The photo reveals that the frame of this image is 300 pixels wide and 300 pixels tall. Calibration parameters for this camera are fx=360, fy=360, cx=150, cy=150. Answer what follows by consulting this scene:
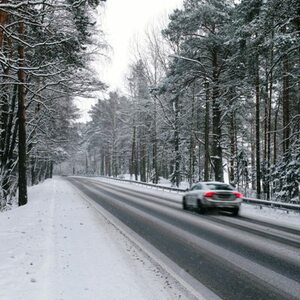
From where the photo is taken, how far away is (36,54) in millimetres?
15953

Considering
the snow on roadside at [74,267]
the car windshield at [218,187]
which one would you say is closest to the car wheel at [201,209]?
the car windshield at [218,187]

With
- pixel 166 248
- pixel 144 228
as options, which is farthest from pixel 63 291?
pixel 144 228

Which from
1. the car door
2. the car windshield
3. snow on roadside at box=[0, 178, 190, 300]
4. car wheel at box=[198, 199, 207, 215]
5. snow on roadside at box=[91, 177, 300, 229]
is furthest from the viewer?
the car door

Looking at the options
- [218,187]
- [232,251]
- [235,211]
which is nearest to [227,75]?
[218,187]

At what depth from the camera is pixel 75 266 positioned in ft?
21.7

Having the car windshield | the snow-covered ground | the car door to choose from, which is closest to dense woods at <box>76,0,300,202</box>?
the car windshield

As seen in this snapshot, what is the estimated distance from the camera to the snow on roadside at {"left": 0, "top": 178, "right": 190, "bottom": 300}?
205 inches

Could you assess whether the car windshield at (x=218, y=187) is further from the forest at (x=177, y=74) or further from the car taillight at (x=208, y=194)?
the forest at (x=177, y=74)

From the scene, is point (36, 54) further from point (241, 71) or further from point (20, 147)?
point (241, 71)

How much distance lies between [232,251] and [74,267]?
363cm

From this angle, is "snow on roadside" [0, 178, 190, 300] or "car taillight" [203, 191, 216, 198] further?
"car taillight" [203, 191, 216, 198]

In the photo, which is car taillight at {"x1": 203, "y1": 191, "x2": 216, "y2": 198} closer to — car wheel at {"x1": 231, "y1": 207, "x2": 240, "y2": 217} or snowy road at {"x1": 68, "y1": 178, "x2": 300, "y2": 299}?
car wheel at {"x1": 231, "y1": 207, "x2": 240, "y2": 217}

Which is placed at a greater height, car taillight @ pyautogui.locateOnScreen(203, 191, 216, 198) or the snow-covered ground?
car taillight @ pyautogui.locateOnScreen(203, 191, 216, 198)

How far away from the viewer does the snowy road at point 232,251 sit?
18.6 ft
